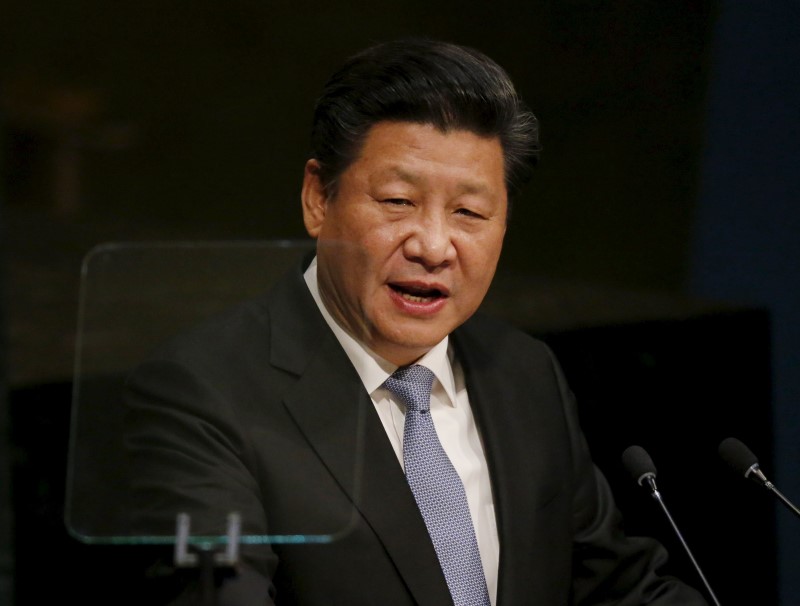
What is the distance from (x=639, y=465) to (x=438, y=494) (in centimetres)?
31

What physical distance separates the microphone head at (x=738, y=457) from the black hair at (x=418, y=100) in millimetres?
525

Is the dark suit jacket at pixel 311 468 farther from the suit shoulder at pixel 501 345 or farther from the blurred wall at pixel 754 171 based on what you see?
the blurred wall at pixel 754 171

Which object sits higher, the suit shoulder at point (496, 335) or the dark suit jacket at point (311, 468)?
the suit shoulder at point (496, 335)

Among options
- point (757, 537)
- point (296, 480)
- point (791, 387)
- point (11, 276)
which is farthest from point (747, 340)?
point (11, 276)

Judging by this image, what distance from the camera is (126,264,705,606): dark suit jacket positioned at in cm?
158

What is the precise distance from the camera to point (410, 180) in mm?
1762

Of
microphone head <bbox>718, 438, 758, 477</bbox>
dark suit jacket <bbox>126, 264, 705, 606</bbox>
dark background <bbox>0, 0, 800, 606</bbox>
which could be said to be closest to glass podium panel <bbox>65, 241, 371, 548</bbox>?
dark suit jacket <bbox>126, 264, 705, 606</bbox>

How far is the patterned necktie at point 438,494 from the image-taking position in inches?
70.6

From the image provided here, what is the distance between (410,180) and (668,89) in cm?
76

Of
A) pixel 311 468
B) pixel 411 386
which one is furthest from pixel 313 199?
pixel 311 468

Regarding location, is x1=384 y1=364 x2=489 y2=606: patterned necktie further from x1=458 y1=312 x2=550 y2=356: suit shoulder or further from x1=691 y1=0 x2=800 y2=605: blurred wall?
x1=691 y1=0 x2=800 y2=605: blurred wall

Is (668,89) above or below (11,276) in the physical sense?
above

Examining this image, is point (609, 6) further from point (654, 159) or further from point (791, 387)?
point (791, 387)

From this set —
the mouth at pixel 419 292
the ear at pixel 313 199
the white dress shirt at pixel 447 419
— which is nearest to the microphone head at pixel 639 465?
the white dress shirt at pixel 447 419
